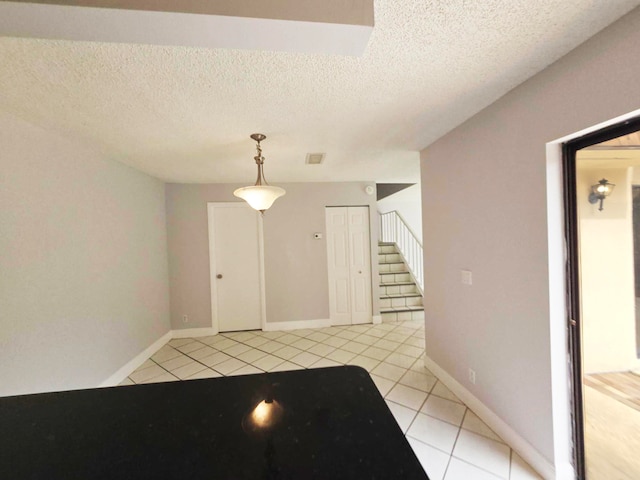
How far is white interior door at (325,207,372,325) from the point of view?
4.19 meters

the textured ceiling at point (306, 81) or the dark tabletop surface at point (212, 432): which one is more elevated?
the textured ceiling at point (306, 81)

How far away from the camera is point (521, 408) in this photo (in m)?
1.64

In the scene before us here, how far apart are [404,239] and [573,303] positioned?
15.6 feet

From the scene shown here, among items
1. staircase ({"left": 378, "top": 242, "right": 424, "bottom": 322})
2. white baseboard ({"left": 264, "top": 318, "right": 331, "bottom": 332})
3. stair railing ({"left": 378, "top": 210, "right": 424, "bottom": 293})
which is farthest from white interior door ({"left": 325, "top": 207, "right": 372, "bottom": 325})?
stair railing ({"left": 378, "top": 210, "right": 424, "bottom": 293})

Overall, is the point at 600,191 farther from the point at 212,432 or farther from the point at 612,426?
the point at 212,432

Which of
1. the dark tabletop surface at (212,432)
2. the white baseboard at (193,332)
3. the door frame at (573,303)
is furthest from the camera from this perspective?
the white baseboard at (193,332)

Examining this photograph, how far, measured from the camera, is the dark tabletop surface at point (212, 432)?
1.62ft

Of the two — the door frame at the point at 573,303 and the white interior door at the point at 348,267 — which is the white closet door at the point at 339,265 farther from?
the door frame at the point at 573,303

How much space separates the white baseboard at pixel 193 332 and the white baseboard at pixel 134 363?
12cm

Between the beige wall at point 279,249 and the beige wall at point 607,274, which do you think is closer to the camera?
the beige wall at point 607,274

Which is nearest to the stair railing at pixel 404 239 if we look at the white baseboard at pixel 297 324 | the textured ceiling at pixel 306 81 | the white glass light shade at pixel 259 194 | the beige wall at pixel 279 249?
the beige wall at pixel 279 249

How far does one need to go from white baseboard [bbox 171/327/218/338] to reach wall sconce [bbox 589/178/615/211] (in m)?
4.43

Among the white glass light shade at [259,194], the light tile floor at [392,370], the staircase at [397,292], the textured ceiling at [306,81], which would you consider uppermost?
the textured ceiling at [306,81]

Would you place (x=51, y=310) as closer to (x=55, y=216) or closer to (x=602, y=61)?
(x=55, y=216)
